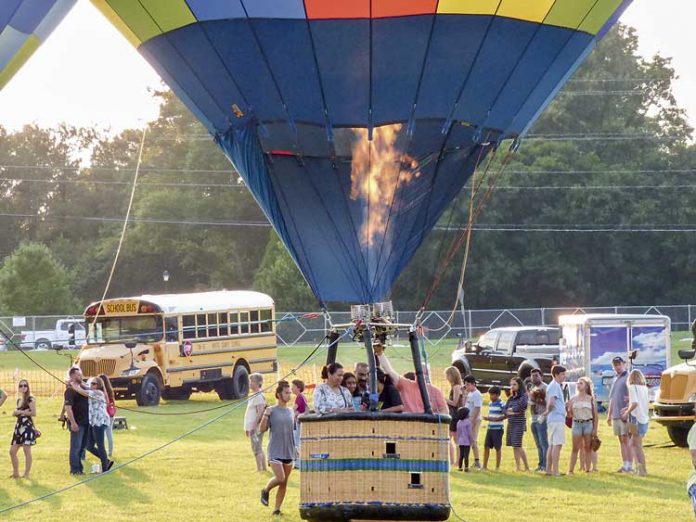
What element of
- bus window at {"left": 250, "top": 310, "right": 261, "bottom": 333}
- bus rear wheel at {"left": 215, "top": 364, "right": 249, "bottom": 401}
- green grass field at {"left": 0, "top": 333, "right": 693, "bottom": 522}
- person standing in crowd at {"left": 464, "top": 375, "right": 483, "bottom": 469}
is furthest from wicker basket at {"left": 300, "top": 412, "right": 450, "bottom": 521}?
bus window at {"left": 250, "top": 310, "right": 261, "bottom": 333}

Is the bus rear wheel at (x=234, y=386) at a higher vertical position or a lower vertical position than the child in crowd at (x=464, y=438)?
higher

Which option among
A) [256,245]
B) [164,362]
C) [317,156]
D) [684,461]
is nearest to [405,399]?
[317,156]

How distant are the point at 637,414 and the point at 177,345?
1283cm

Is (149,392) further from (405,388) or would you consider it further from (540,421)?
(405,388)

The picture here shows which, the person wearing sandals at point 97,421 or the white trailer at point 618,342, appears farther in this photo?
the white trailer at point 618,342

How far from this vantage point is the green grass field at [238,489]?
1330 cm

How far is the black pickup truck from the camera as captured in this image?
27391 millimetres

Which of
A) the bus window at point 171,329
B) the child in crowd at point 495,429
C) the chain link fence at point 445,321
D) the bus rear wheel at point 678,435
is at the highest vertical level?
the chain link fence at point 445,321

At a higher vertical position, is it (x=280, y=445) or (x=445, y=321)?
(x=445, y=321)

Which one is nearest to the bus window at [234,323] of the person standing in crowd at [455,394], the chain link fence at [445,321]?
the person standing in crowd at [455,394]

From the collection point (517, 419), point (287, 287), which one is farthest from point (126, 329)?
point (287, 287)

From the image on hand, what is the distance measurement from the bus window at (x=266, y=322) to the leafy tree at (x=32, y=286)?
1242 inches

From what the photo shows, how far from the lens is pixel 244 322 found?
94.6 ft

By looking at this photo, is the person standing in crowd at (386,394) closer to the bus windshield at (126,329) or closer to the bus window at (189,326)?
the bus windshield at (126,329)
